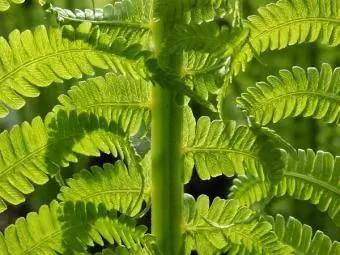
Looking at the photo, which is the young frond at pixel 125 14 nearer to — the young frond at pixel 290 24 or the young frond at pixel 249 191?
the young frond at pixel 290 24

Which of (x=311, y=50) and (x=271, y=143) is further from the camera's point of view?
(x=311, y=50)

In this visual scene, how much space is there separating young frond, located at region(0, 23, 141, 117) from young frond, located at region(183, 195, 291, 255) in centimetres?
20

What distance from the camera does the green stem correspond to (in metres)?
0.84

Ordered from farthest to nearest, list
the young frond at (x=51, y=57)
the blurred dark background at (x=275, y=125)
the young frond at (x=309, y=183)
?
the blurred dark background at (x=275, y=125), the young frond at (x=309, y=183), the young frond at (x=51, y=57)

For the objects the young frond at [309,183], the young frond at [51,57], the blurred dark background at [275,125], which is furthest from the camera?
the blurred dark background at [275,125]

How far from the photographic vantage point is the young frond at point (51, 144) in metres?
0.85

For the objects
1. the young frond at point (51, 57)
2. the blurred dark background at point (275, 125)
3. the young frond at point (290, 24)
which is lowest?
the blurred dark background at point (275, 125)

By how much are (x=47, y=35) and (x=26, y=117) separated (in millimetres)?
3026

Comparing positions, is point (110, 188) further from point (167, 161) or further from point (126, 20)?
point (126, 20)

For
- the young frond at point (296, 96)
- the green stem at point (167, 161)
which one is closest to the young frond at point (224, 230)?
the green stem at point (167, 161)

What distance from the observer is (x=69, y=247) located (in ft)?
2.83

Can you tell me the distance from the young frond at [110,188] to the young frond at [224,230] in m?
0.07

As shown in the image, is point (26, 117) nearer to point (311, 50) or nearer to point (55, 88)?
point (55, 88)

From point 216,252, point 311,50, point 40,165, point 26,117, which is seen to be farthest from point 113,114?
point 311,50
